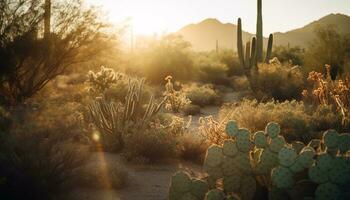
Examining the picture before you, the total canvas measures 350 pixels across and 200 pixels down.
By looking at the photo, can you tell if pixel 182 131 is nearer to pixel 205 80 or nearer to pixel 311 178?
pixel 311 178

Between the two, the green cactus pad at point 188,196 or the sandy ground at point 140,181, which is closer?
the green cactus pad at point 188,196

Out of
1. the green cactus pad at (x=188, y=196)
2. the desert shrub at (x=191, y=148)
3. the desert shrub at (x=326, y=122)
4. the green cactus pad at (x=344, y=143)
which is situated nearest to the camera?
the green cactus pad at (x=344, y=143)

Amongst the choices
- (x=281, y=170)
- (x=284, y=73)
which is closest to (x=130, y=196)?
(x=281, y=170)

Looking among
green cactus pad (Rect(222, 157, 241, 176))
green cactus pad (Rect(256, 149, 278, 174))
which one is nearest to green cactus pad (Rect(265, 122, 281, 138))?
green cactus pad (Rect(256, 149, 278, 174))

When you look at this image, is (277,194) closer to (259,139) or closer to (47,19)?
(259,139)

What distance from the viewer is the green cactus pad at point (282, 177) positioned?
16.2ft

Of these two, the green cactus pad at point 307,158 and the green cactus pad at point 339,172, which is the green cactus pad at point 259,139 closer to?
the green cactus pad at point 307,158

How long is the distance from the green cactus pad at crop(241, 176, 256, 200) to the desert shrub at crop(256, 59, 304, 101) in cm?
1346

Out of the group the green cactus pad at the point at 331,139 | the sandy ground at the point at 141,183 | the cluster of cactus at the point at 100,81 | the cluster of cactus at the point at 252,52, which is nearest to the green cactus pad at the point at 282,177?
the green cactus pad at the point at 331,139

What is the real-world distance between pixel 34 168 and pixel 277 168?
3.18 meters

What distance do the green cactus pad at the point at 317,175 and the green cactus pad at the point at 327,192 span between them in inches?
2.0

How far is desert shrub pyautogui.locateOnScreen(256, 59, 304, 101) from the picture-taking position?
19.2 metres

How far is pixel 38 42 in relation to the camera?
16.6 m

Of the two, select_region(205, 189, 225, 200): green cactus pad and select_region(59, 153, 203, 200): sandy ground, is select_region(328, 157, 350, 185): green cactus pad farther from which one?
select_region(59, 153, 203, 200): sandy ground
